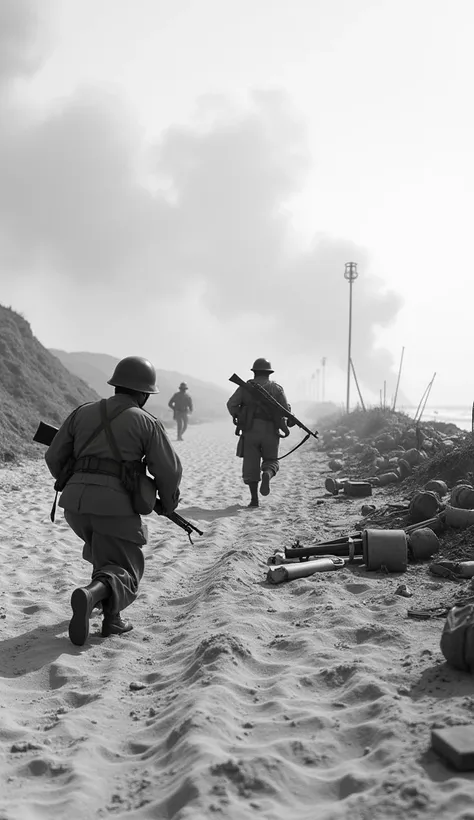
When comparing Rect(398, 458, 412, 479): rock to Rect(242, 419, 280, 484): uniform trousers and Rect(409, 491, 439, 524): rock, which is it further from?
Rect(409, 491, 439, 524): rock

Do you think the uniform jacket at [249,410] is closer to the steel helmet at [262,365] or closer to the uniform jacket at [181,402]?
the steel helmet at [262,365]

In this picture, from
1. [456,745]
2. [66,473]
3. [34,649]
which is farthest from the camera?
[66,473]

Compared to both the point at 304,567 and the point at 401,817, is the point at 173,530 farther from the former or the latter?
the point at 401,817

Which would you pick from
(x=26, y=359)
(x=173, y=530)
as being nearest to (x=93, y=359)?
(x=26, y=359)

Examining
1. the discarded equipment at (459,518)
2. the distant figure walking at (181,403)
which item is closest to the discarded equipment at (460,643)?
the discarded equipment at (459,518)

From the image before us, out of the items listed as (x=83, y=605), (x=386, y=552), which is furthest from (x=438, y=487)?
(x=83, y=605)

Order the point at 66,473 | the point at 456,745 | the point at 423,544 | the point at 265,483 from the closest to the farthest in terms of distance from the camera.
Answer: the point at 456,745 < the point at 66,473 < the point at 423,544 < the point at 265,483

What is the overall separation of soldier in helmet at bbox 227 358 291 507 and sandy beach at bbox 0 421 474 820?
3.28m

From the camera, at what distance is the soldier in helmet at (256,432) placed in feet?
30.7

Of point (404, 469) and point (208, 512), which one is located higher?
point (404, 469)

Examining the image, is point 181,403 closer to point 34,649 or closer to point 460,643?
→ point 34,649

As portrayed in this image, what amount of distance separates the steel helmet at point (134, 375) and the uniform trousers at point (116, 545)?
86 cm

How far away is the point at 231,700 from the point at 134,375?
86.3 inches

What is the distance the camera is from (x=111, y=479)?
4344 millimetres
